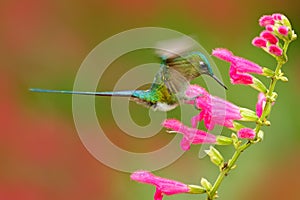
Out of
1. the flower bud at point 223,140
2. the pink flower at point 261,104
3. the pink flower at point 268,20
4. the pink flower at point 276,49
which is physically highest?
the pink flower at point 268,20

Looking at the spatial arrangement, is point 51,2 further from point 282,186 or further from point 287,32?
point 287,32

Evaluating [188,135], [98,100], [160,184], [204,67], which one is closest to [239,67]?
[204,67]

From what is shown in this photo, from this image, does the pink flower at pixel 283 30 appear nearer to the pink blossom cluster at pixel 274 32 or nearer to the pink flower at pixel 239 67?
the pink blossom cluster at pixel 274 32

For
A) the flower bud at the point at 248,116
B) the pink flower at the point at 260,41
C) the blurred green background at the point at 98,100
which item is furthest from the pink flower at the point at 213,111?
the blurred green background at the point at 98,100

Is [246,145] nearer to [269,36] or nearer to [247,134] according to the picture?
[247,134]

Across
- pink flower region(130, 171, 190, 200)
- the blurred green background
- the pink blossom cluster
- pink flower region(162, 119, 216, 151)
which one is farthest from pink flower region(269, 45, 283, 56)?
the blurred green background

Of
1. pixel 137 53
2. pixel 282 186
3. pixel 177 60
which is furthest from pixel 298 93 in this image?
pixel 177 60

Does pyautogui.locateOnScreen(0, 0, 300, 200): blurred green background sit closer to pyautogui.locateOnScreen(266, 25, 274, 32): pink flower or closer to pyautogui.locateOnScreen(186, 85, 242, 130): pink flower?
pyautogui.locateOnScreen(186, 85, 242, 130): pink flower
